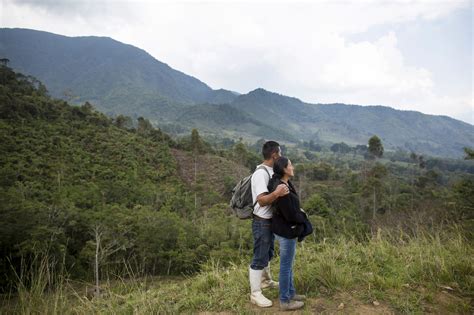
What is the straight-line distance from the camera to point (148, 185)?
3675cm

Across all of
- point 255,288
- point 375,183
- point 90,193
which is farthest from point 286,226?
point 375,183

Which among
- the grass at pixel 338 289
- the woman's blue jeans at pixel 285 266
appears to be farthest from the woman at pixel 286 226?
the grass at pixel 338 289

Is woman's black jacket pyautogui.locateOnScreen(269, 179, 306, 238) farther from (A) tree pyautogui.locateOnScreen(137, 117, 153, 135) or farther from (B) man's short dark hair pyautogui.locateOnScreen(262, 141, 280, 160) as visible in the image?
(A) tree pyautogui.locateOnScreen(137, 117, 153, 135)

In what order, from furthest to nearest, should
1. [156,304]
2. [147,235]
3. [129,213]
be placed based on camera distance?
[129,213] → [147,235] → [156,304]

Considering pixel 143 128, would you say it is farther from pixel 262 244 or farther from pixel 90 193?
pixel 262 244

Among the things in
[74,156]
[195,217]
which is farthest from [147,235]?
[74,156]

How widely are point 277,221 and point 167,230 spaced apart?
23162 millimetres

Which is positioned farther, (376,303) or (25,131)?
Answer: (25,131)

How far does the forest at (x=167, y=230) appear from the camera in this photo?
3.09 m

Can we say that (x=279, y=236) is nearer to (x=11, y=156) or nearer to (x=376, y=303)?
(x=376, y=303)

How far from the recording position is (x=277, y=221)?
2959 millimetres

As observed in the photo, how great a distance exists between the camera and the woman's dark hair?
2.97 m

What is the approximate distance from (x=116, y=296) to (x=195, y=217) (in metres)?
29.0

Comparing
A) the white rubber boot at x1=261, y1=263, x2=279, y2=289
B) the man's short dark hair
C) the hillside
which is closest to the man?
the man's short dark hair
